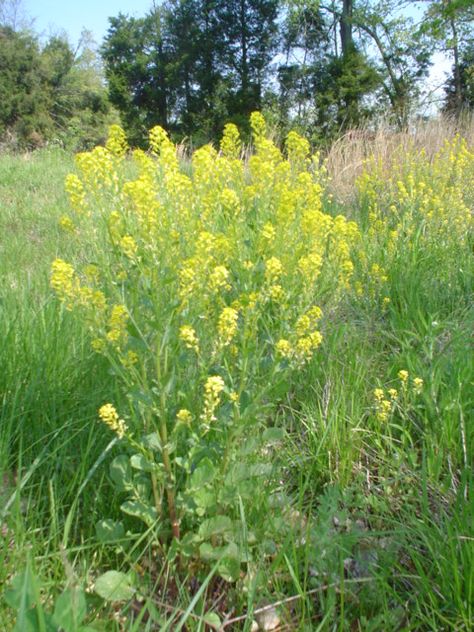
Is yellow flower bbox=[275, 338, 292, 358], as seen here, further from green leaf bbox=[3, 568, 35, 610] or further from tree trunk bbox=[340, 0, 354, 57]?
tree trunk bbox=[340, 0, 354, 57]

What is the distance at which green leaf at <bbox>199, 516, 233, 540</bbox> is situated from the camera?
1.22 meters

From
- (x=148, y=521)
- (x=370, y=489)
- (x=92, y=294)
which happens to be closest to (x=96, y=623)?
(x=148, y=521)

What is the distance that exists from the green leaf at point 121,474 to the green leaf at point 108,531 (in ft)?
0.33

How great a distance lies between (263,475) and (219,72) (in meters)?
25.7

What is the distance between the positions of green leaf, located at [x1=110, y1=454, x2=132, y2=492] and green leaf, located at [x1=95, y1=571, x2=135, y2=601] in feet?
0.63

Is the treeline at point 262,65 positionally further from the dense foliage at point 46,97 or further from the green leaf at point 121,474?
the green leaf at point 121,474

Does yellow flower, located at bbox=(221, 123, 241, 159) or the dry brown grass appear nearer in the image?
yellow flower, located at bbox=(221, 123, 241, 159)

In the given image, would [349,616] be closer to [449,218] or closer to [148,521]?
[148,521]

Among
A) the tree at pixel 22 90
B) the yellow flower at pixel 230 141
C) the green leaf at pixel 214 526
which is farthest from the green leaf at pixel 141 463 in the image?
the tree at pixel 22 90

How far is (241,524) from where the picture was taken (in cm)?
128

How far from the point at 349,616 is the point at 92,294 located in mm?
1041

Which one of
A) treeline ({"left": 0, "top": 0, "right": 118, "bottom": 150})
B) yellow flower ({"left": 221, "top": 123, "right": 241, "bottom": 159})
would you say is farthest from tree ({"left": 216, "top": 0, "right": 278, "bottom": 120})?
yellow flower ({"left": 221, "top": 123, "right": 241, "bottom": 159})

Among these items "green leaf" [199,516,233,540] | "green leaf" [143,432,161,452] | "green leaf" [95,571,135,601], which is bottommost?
"green leaf" [95,571,135,601]

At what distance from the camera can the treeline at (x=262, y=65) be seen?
2080 cm
